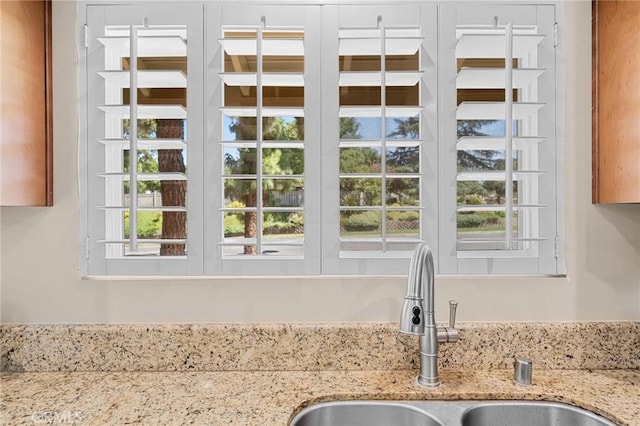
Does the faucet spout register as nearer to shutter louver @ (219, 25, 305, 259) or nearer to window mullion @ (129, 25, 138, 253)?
shutter louver @ (219, 25, 305, 259)

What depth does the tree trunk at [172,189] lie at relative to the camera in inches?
49.5

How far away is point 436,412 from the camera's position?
100 cm

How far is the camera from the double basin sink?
101 centimetres

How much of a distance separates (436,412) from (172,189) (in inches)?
40.6

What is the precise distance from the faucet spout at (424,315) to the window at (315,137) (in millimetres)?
196

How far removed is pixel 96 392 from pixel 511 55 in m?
1.55

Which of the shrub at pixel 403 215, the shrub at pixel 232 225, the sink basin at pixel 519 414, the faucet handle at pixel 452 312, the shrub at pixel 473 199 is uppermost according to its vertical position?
the shrub at pixel 473 199

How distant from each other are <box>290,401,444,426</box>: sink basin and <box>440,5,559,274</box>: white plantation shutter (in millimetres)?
444

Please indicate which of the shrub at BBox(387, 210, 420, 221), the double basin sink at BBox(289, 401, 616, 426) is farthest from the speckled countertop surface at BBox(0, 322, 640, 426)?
A: the shrub at BBox(387, 210, 420, 221)

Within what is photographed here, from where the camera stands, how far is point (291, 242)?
4.08 ft

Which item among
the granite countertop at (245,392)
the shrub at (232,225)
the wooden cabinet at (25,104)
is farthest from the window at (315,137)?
the granite countertop at (245,392)

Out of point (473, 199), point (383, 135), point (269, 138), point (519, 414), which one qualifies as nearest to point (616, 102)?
point (473, 199)

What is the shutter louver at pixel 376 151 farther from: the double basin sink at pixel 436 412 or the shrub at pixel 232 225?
the double basin sink at pixel 436 412

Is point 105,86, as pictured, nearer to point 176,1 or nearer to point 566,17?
point 176,1
